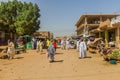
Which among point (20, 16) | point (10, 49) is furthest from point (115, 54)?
point (20, 16)

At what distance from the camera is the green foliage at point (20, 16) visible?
50312mm

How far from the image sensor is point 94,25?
224 ft

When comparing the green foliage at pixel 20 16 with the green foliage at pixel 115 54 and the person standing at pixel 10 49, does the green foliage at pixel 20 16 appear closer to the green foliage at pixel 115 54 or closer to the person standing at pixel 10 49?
the person standing at pixel 10 49

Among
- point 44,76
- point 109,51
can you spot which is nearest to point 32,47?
point 109,51

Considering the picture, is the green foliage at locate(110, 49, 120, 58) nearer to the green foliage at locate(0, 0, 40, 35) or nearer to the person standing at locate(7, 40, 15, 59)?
the person standing at locate(7, 40, 15, 59)

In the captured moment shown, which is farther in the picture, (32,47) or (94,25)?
(94,25)

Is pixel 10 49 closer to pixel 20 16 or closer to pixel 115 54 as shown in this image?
pixel 115 54

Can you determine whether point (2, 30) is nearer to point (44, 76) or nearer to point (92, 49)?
point (92, 49)

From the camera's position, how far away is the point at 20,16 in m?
51.7

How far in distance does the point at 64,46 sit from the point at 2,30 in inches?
622

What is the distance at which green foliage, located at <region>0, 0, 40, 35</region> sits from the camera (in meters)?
50.3

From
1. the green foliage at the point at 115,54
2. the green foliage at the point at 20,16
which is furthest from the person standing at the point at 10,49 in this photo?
the green foliage at the point at 20,16

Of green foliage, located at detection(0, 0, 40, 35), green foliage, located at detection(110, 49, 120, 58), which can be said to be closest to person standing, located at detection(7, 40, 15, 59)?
green foliage, located at detection(110, 49, 120, 58)

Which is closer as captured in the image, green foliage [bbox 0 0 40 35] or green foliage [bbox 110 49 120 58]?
green foliage [bbox 110 49 120 58]
